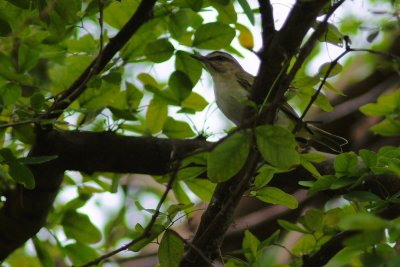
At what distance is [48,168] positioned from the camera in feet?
10.1

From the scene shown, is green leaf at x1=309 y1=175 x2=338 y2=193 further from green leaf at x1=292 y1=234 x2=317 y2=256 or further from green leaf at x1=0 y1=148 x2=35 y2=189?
green leaf at x1=0 y1=148 x2=35 y2=189

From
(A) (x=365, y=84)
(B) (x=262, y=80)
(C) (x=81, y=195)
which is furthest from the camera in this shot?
(A) (x=365, y=84)

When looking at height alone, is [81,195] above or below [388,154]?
below

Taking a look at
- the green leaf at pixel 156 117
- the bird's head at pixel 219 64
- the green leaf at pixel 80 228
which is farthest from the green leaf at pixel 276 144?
the bird's head at pixel 219 64

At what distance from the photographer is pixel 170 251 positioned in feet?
8.11

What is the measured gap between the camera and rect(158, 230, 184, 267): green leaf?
246cm

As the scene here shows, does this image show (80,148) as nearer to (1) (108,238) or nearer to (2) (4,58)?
(2) (4,58)

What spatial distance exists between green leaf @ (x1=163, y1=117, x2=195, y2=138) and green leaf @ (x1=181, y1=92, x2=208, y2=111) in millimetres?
112

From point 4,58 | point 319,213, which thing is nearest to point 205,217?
point 319,213

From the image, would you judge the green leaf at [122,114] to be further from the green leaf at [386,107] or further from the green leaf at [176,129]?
the green leaf at [386,107]

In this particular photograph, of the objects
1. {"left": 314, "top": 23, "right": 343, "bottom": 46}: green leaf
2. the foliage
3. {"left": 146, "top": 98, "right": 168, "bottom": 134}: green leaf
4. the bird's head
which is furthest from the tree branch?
the bird's head

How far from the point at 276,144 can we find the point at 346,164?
57 centimetres

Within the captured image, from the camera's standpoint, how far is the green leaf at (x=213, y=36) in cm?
268

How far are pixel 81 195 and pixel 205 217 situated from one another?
1.10 metres
